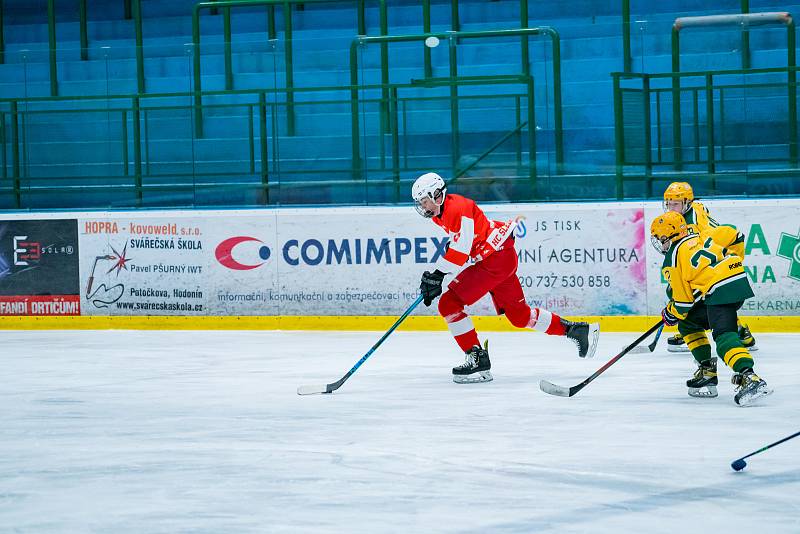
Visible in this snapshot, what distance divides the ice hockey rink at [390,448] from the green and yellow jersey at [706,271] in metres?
0.54

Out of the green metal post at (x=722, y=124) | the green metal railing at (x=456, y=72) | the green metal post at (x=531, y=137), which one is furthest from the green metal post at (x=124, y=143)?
the green metal post at (x=722, y=124)

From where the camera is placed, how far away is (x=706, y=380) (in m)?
6.50

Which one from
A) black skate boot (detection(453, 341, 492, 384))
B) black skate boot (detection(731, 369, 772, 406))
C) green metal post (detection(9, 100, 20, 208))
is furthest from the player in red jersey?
green metal post (detection(9, 100, 20, 208))

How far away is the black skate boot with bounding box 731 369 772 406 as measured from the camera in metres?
6.07

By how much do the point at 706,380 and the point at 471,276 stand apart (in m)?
1.63

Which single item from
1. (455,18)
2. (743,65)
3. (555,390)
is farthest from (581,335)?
(455,18)

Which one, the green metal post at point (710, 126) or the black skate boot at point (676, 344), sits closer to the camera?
the black skate boot at point (676, 344)

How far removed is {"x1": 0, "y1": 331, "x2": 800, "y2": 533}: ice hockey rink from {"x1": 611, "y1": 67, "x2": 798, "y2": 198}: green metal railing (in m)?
2.22

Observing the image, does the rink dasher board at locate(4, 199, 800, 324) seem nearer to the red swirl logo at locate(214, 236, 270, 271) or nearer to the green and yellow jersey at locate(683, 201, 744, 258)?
the red swirl logo at locate(214, 236, 270, 271)

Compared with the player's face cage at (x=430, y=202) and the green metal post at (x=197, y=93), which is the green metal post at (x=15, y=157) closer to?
the green metal post at (x=197, y=93)

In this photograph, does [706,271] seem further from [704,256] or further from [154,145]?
[154,145]

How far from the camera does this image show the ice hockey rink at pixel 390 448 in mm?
A: 4055

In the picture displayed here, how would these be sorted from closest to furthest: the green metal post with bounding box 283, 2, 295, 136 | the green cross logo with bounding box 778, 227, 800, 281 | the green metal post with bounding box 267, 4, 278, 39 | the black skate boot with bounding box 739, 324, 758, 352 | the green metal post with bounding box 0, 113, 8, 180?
the black skate boot with bounding box 739, 324, 758, 352 < the green cross logo with bounding box 778, 227, 800, 281 < the green metal post with bounding box 283, 2, 295, 136 < the green metal post with bounding box 0, 113, 8, 180 < the green metal post with bounding box 267, 4, 278, 39

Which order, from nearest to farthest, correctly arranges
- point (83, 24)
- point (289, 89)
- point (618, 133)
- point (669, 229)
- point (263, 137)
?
point (669, 229), point (618, 133), point (289, 89), point (263, 137), point (83, 24)
